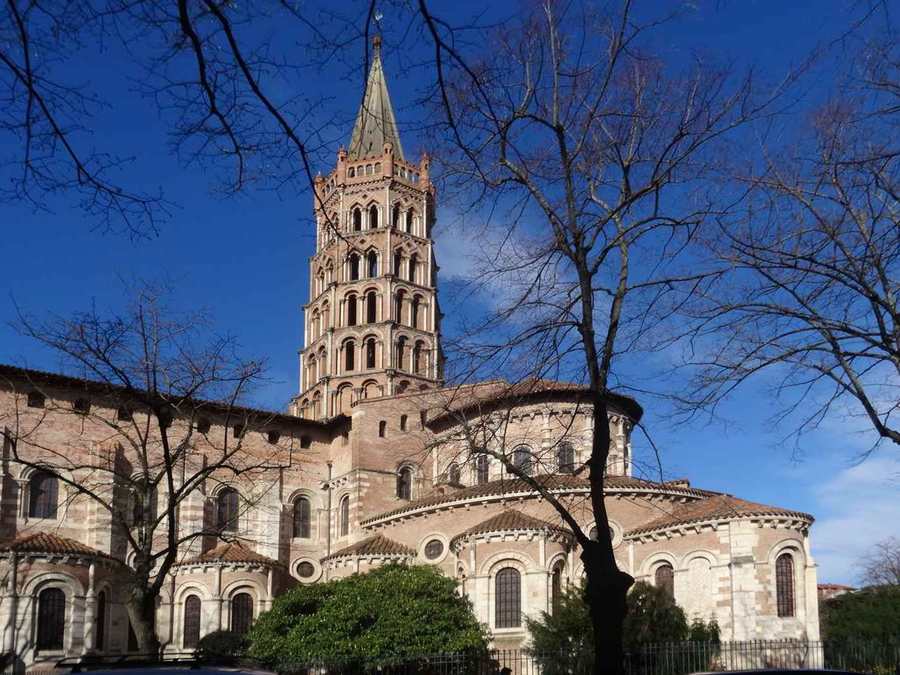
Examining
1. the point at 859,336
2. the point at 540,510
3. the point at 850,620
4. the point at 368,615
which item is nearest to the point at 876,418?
the point at 859,336

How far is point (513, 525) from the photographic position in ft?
115

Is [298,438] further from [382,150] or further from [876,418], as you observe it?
[876,418]

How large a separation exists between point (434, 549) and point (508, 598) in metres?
5.24

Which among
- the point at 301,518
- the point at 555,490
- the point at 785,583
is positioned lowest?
the point at 785,583

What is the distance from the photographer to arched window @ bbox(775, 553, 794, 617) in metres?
33.5

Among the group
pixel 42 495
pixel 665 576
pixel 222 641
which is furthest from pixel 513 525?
pixel 42 495

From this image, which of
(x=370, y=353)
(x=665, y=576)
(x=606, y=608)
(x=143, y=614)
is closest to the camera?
(x=606, y=608)

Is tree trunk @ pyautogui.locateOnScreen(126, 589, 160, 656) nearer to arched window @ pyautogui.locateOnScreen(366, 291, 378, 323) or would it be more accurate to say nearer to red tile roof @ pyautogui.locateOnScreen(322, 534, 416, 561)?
red tile roof @ pyautogui.locateOnScreen(322, 534, 416, 561)

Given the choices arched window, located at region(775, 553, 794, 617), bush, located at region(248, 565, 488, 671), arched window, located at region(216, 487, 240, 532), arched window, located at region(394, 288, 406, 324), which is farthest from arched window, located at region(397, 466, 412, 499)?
arched window, located at region(775, 553, 794, 617)

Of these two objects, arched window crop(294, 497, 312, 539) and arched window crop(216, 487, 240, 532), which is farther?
arched window crop(294, 497, 312, 539)

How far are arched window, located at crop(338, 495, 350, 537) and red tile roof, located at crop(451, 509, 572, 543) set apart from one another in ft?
36.3

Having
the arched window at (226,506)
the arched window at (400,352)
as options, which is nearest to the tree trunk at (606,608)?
the arched window at (226,506)

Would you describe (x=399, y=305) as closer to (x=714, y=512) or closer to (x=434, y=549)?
(x=434, y=549)

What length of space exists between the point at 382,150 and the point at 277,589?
29.6 metres
